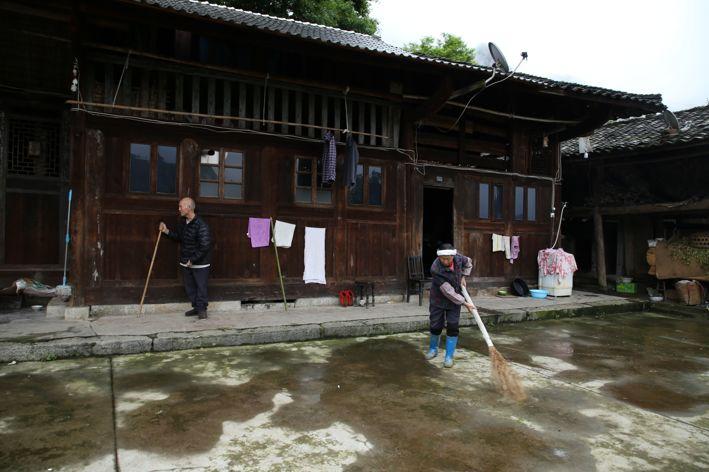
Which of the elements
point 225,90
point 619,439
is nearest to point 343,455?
point 619,439

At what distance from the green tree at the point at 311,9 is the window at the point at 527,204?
409 inches

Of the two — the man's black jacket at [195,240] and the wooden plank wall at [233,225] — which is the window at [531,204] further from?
the man's black jacket at [195,240]

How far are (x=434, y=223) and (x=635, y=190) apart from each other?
610 cm

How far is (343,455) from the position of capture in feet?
10.9

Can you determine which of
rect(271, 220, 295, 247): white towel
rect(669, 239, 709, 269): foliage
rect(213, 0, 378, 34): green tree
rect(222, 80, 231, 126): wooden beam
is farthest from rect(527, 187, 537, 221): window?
rect(213, 0, 378, 34): green tree

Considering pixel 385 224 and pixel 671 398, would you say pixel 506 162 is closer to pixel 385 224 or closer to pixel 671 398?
pixel 385 224

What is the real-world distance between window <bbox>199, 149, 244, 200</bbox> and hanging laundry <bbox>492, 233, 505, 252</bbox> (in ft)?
20.9

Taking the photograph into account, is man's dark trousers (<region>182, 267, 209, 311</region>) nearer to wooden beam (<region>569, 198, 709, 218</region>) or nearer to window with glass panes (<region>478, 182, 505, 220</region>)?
window with glass panes (<region>478, 182, 505, 220</region>)

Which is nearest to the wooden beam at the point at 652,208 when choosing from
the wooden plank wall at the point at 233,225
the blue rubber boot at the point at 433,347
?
the wooden plank wall at the point at 233,225

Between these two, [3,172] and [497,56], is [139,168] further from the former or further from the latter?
[497,56]

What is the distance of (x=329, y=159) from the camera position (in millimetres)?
8422

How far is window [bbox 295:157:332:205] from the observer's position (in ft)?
28.6

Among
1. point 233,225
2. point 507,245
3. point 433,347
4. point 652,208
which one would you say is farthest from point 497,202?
point 233,225

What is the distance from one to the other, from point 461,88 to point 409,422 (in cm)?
727
